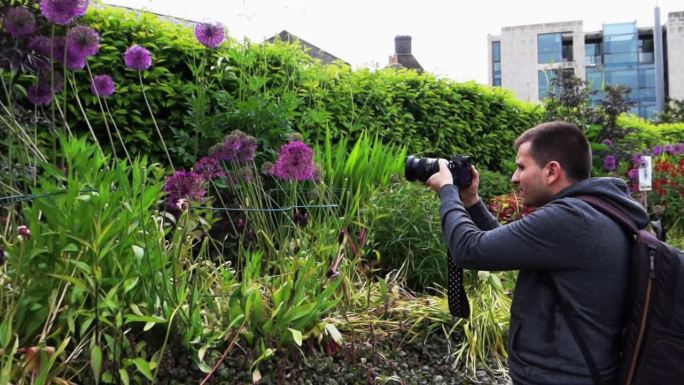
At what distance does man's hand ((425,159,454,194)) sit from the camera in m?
2.10

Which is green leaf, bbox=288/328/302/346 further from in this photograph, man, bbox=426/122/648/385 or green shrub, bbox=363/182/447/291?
green shrub, bbox=363/182/447/291

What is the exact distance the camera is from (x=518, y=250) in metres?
1.78

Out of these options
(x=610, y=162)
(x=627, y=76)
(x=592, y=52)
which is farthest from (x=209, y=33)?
(x=592, y=52)

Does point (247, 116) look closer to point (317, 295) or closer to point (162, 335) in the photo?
→ point (317, 295)

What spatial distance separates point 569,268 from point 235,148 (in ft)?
5.71

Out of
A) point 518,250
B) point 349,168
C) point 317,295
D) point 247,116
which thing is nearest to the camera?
point 518,250

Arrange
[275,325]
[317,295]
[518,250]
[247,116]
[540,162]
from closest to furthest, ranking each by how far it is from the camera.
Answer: [518,250] < [540,162] < [275,325] < [317,295] < [247,116]

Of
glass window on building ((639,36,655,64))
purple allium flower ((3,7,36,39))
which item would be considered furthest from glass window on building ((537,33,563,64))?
purple allium flower ((3,7,36,39))

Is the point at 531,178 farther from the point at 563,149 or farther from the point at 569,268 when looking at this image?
the point at 569,268

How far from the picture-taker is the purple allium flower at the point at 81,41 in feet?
8.58

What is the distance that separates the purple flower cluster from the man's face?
1.47 metres

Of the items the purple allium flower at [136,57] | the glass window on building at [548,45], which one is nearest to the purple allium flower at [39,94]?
the purple allium flower at [136,57]

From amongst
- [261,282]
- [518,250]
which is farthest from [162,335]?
[518,250]

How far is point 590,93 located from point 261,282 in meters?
6.76
